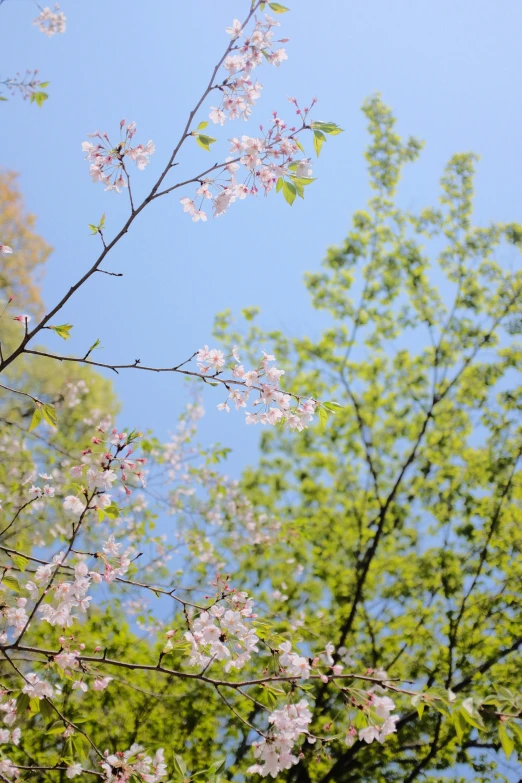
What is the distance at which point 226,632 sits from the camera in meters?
2.43

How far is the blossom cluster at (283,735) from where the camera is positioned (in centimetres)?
227

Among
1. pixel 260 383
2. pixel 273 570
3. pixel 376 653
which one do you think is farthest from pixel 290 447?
pixel 260 383

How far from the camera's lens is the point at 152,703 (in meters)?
6.36

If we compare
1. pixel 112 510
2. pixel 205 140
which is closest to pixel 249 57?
pixel 205 140

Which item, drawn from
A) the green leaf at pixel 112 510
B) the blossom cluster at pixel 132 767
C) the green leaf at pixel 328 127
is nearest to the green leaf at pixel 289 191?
the green leaf at pixel 328 127

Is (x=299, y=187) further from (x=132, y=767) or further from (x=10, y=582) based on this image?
(x=132, y=767)

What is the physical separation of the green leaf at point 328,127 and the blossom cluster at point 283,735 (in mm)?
2277

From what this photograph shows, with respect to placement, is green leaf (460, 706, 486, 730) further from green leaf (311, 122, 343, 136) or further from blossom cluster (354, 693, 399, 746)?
green leaf (311, 122, 343, 136)

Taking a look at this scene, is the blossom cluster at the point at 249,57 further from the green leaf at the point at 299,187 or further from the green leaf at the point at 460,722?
the green leaf at the point at 460,722

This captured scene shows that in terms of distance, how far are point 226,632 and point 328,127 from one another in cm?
213

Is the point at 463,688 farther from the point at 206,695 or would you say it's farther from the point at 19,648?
the point at 19,648

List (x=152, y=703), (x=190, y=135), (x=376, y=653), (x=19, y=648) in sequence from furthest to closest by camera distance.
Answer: (x=376, y=653), (x=152, y=703), (x=190, y=135), (x=19, y=648)

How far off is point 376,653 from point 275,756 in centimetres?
544

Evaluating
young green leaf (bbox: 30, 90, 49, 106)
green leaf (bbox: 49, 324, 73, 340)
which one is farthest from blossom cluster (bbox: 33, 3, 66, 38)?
green leaf (bbox: 49, 324, 73, 340)
